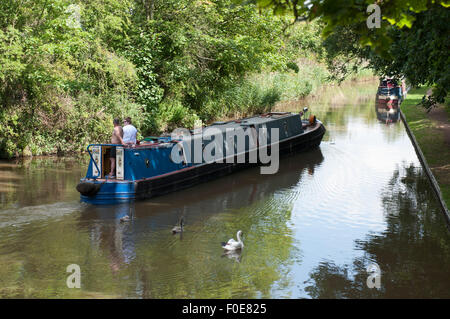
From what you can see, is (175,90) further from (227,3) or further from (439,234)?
(439,234)

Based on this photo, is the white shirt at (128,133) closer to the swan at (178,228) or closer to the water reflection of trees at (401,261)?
the swan at (178,228)

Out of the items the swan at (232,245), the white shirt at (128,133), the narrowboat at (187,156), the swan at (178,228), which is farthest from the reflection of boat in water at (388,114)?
the swan at (232,245)

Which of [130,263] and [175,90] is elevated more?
[175,90]

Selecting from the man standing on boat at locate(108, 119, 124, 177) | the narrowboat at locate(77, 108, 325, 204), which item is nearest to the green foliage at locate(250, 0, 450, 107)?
the narrowboat at locate(77, 108, 325, 204)

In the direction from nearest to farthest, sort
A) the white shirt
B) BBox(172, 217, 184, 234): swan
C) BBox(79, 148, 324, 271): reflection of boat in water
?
BBox(79, 148, 324, 271): reflection of boat in water
BBox(172, 217, 184, 234): swan
the white shirt

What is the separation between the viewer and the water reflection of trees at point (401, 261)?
906 cm

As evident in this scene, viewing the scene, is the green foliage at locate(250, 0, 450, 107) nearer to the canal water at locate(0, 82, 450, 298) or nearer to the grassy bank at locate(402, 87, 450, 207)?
the grassy bank at locate(402, 87, 450, 207)

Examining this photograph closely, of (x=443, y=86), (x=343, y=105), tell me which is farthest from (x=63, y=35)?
(x=343, y=105)

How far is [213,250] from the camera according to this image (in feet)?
35.9

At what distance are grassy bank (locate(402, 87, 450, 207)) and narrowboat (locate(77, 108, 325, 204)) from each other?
4724 millimetres

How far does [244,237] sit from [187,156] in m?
5.11

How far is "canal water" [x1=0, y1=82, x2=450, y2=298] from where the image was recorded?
9.24m

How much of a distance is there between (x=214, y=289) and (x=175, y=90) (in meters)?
17.3

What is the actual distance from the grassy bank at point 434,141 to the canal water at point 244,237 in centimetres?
58
